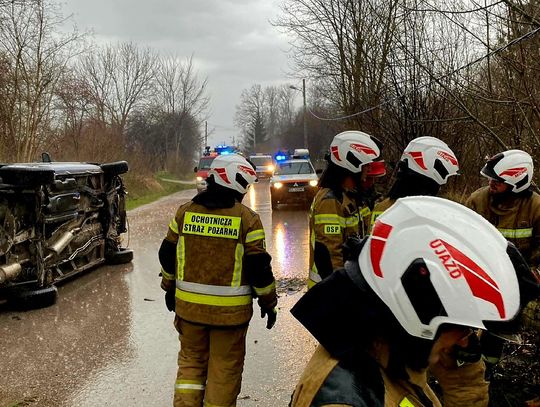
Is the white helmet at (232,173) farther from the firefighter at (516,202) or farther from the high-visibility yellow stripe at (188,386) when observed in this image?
the firefighter at (516,202)

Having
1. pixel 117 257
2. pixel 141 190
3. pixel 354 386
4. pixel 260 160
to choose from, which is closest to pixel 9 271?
pixel 117 257

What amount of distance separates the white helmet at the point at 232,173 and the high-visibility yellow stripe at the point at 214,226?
9.9 inches

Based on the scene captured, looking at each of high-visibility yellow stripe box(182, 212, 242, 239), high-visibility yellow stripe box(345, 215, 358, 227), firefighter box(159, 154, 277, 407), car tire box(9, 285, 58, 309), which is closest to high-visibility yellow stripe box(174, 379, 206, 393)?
firefighter box(159, 154, 277, 407)

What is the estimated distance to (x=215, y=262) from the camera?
3.42m

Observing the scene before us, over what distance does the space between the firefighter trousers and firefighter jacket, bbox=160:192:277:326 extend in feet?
0.33

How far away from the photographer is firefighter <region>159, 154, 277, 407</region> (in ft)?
11.1

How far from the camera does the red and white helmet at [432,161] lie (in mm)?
3676

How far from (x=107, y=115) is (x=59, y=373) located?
35995 mm

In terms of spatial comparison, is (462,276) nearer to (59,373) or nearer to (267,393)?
(267,393)

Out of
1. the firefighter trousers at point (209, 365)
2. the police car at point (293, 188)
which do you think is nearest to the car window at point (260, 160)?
the police car at point (293, 188)

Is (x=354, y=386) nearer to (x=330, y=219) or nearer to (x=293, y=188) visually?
(x=330, y=219)

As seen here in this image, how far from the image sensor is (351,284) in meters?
1.35

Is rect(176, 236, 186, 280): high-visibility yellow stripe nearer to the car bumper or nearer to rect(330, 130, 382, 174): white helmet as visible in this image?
rect(330, 130, 382, 174): white helmet

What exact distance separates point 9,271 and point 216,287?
12.5 ft
